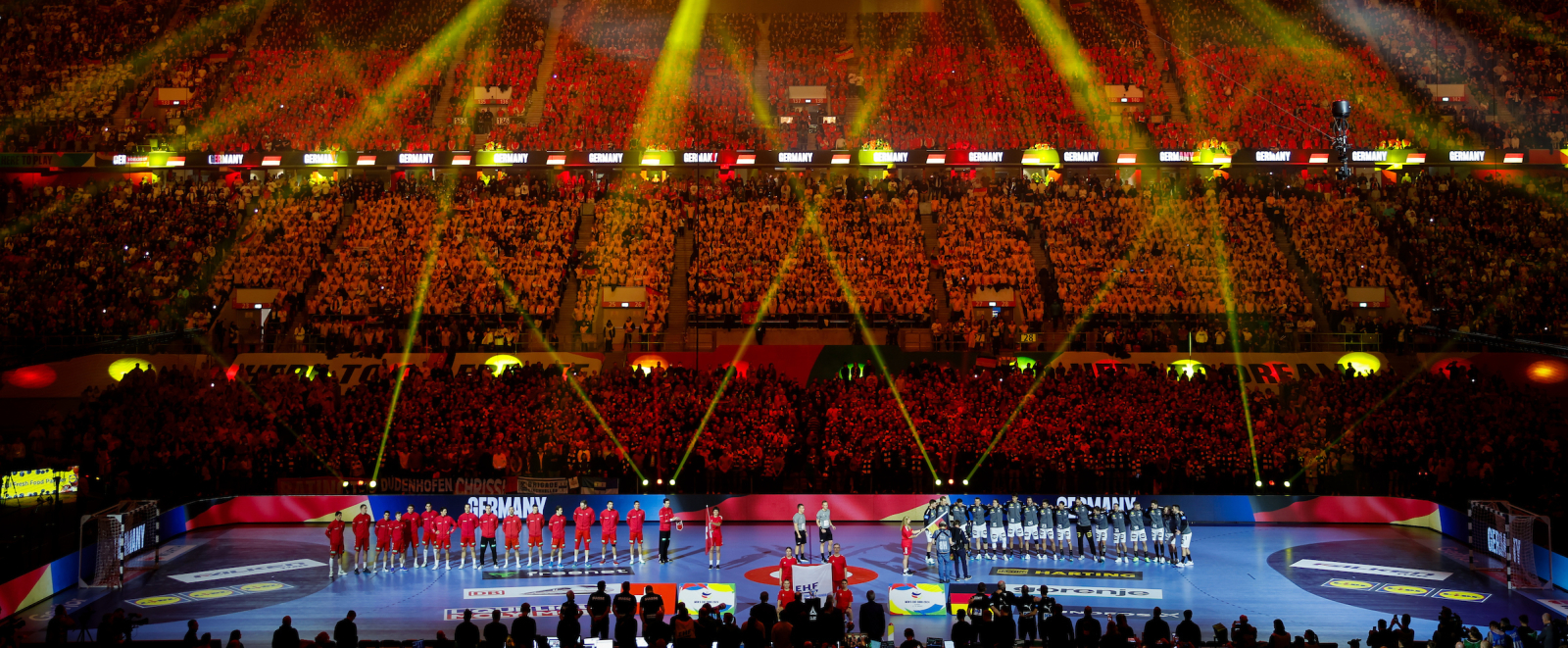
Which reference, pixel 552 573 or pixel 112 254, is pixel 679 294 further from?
pixel 112 254

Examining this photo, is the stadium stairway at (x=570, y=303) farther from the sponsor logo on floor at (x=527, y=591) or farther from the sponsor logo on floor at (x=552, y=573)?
the sponsor logo on floor at (x=527, y=591)

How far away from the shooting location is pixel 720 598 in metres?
19.8

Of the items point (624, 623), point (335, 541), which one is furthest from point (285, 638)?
point (335, 541)

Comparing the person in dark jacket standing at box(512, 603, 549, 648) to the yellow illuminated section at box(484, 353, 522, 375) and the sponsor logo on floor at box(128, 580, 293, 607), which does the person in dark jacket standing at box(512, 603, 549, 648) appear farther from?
the yellow illuminated section at box(484, 353, 522, 375)

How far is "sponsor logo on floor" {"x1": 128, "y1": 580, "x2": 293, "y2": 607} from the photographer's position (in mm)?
21052

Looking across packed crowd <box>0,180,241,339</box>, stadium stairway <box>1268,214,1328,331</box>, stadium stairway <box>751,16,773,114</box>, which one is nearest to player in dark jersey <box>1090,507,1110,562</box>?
stadium stairway <box>1268,214,1328,331</box>

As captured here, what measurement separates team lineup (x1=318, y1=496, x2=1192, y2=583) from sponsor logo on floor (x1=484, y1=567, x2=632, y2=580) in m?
0.40

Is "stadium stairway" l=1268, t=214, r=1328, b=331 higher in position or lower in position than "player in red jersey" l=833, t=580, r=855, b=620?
higher

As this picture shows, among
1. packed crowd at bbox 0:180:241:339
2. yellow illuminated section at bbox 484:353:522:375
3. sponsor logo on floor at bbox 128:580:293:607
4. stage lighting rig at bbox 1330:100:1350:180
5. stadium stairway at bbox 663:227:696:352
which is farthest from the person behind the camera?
stadium stairway at bbox 663:227:696:352

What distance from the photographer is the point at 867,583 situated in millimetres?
22469

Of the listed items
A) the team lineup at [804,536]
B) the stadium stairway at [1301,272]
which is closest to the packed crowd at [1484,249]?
the stadium stairway at [1301,272]

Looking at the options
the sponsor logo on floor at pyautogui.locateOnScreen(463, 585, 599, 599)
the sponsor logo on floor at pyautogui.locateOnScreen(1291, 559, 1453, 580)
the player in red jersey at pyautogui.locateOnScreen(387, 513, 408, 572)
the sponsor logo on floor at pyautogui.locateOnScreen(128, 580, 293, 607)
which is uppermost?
the player in red jersey at pyautogui.locateOnScreen(387, 513, 408, 572)

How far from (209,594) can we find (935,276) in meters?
23.1

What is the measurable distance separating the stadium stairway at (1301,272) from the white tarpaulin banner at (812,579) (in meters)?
21.4
